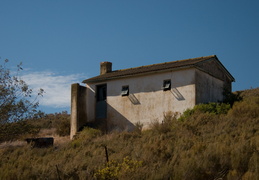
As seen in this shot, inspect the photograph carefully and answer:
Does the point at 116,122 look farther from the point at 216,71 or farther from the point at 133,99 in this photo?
the point at 216,71

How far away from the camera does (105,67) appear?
3203 cm

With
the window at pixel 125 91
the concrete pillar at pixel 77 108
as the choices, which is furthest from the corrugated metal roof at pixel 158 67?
the concrete pillar at pixel 77 108

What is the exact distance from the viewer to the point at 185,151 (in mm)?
16203

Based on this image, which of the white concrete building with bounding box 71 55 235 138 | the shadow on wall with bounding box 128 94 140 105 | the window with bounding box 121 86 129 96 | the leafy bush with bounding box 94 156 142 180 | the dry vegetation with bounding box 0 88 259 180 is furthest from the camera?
the window with bounding box 121 86 129 96

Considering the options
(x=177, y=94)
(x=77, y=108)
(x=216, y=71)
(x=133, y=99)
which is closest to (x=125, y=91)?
(x=133, y=99)

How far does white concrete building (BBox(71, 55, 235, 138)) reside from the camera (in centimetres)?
2447

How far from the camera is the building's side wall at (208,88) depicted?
2455 cm

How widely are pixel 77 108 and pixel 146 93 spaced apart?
5.76 meters

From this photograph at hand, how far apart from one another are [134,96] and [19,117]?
8759mm

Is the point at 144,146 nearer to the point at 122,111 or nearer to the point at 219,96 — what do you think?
the point at 122,111

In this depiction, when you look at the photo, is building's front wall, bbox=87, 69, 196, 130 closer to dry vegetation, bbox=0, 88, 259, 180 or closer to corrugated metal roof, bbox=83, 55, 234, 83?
corrugated metal roof, bbox=83, 55, 234, 83

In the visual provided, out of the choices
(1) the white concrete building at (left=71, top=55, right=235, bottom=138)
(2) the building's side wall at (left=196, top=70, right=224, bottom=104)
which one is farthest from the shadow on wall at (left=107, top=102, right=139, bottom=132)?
(2) the building's side wall at (left=196, top=70, right=224, bottom=104)

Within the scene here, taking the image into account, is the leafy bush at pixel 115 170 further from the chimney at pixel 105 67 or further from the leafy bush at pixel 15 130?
→ the chimney at pixel 105 67

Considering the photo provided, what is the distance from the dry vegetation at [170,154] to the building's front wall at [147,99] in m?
1.58
